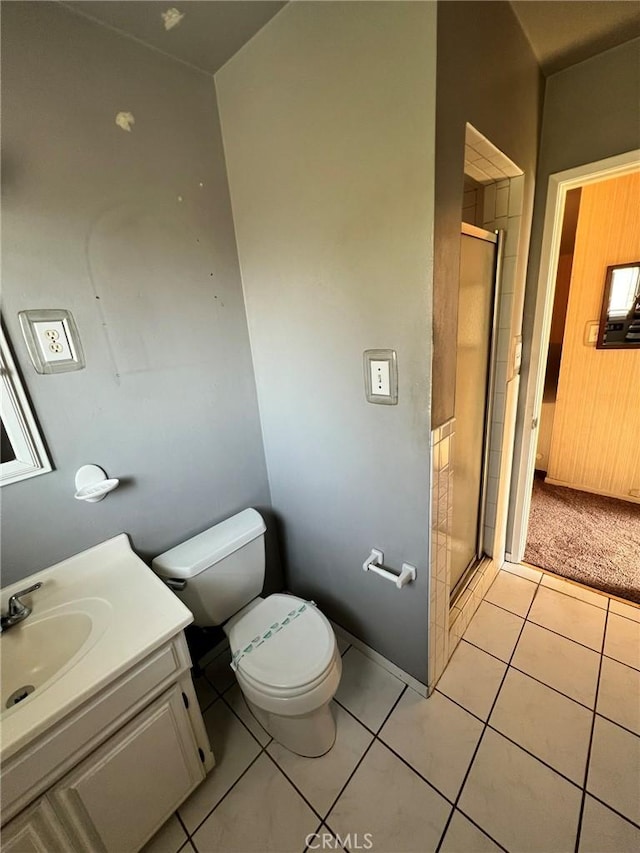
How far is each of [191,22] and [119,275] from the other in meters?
0.77

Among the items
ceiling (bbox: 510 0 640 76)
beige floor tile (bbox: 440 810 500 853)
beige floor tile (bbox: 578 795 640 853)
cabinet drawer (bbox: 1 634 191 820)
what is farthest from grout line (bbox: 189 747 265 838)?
ceiling (bbox: 510 0 640 76)

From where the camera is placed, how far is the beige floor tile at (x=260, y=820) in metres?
1.05

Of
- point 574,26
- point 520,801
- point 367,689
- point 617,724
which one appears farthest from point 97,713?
point 574,26

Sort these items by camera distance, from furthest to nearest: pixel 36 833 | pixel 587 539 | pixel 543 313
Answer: pixel 587 539 → pixel 543 313 → pixel 36 833

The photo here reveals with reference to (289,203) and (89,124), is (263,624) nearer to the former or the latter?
(289,203)

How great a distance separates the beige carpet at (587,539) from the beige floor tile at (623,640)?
195 mm

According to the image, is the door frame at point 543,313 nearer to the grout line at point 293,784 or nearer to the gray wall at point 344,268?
the gray wall at point 344,268

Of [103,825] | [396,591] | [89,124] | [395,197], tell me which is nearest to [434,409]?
[395,197]

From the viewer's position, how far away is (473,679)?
147cm

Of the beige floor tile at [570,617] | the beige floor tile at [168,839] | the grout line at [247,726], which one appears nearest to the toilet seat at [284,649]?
the grout line at [247,726]

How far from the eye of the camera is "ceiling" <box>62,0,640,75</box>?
3.19 feet

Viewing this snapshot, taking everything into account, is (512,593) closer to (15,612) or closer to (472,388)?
(472,388)

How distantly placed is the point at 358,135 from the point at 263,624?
1.66m

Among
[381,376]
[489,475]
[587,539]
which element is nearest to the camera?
[381,376]
